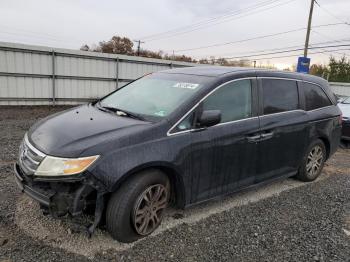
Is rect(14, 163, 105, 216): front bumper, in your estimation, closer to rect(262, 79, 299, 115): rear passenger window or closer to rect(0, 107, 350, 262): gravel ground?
Answer: rect(0, 107, 350, 262): gravel ground

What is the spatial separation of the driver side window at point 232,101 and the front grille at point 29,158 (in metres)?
1.76

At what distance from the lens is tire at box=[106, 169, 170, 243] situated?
9.61 ft

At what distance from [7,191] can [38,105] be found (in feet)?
27.5

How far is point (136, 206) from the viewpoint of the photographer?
303 cm

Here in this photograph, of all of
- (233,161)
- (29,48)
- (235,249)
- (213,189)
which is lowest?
(235,249)

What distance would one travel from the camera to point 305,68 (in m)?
18.6

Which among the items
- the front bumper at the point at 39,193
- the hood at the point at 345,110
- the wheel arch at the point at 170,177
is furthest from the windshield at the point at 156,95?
the hood at the point at 345,110

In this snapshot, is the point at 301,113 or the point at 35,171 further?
the point at 301,113

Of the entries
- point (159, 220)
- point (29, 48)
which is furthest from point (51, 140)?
point (29, 48)

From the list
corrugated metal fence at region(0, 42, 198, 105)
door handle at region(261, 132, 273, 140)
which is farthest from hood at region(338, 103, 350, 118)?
corrugated metal fence at region(0, 42, 198, 105)

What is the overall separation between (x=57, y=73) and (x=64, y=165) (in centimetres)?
1020

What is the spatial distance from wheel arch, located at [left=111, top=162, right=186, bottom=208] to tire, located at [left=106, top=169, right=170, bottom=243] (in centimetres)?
4

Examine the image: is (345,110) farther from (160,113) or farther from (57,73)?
(57,73)

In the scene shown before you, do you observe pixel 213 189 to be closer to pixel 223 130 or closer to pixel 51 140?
pixel 223 130
